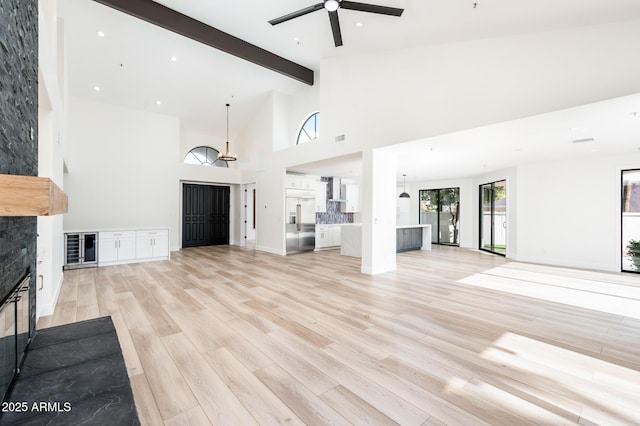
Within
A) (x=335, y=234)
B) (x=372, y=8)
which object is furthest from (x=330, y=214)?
(x=372, y=8)

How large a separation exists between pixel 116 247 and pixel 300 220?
4.60m

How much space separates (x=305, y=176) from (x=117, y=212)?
5375mm

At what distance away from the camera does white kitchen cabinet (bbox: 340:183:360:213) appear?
32.4ft

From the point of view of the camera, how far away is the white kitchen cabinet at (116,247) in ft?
20.7

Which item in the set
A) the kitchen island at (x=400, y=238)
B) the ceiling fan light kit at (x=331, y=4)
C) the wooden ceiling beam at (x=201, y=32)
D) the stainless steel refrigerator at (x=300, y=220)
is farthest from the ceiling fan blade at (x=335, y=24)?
the kitchen island at (x=400, y=238)

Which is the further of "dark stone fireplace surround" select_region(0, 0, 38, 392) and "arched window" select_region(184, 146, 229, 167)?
"arched window" select_region(184, 146, 229, 167)

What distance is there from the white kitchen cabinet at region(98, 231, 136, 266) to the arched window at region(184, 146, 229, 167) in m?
3.80

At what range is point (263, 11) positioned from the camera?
5035 millimetres

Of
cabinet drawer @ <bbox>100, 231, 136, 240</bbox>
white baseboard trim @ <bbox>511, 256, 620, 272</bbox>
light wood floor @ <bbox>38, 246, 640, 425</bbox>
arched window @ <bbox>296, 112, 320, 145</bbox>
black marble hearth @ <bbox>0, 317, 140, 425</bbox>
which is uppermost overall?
arched window @ <bbox>296, 112, 320, 145</bbox>

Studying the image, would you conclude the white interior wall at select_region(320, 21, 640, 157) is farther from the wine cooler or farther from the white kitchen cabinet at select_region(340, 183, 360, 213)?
the wine cooler

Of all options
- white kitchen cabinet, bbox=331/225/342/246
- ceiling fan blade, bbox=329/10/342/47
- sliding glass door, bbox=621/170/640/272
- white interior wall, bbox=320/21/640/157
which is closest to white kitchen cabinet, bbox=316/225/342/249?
white kitchen cabinet, bbox=331/225/342/246

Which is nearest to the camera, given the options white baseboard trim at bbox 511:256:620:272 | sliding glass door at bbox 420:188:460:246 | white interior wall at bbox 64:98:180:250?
white baseboard trim at bbox 511:256:620:272

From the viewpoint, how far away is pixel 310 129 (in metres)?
8.22

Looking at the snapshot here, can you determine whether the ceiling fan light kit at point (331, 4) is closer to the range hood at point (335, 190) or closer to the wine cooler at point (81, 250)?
the range hood at point (335, 190)
